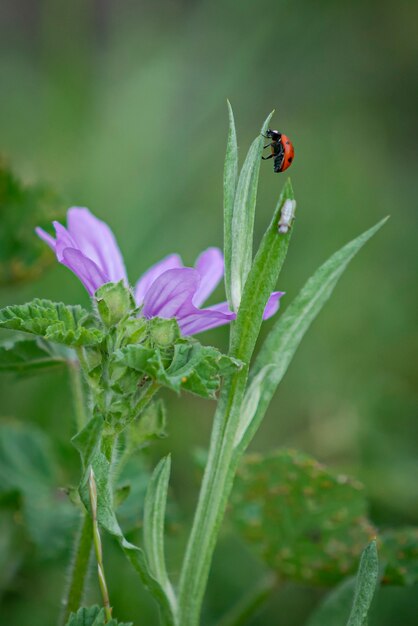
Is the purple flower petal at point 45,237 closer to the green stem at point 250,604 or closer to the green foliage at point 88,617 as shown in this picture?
the green foliage at point 88,617

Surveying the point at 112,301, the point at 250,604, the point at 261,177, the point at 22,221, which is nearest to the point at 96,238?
the point at 112,301

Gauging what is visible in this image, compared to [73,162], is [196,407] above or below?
below

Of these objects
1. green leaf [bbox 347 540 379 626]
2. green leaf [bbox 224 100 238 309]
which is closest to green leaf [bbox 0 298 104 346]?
green leaf [bbox 224 100 238 309]

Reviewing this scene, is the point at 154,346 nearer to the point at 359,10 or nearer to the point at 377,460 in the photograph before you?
the point at 377,460

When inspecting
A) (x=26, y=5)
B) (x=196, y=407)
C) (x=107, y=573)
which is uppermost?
(x=26, y=5)

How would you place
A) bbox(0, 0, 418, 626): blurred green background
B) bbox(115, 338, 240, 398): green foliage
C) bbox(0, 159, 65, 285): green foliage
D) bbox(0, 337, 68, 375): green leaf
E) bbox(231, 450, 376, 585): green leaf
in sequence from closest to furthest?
bbox(115, 338, 240, 398): green foliage, bbox(0, 337, 68, 375): green leaf, bbox(231, 450, 376, 585): green leaf, bbox(0, 159, 65, 285): green foliage, bbox(0, 0, 418, 626): blurred green background

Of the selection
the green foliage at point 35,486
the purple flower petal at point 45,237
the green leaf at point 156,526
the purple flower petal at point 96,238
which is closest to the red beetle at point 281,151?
the purple flower petal at point 96,238

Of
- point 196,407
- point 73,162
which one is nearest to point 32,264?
point 196,407

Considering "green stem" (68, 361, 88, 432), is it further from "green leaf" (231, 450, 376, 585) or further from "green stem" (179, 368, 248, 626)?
"green leaf" (231, 450, 376, 585)
